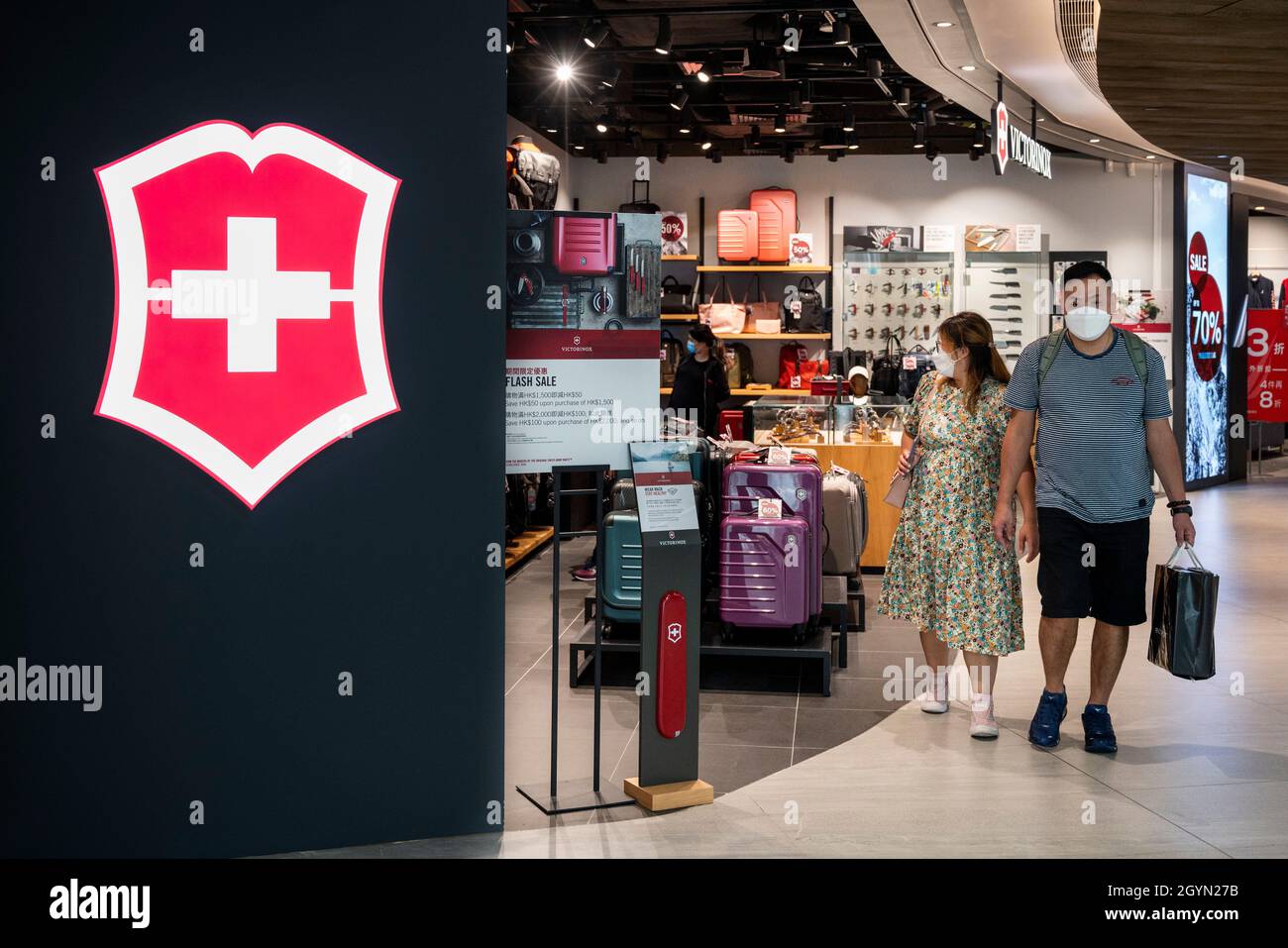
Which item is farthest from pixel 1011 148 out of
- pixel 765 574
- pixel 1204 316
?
pixel 765 574

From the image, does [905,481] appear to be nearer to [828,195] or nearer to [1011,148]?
[1011,148]

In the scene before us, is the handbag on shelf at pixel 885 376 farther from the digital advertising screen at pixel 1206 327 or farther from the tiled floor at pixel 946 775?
the tiled floor at pixel 946 775

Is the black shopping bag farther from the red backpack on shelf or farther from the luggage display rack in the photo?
the red backpack on shelf

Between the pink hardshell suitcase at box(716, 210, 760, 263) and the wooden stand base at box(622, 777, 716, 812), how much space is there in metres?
9.38

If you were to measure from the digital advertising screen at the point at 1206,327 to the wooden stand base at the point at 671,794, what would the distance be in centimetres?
974

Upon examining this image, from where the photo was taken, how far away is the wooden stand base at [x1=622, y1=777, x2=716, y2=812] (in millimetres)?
3887

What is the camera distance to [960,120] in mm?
11641

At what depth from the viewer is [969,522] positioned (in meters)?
4.77

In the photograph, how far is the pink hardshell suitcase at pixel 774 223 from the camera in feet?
42.2

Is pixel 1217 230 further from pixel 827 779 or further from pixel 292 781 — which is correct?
pixel 292 781

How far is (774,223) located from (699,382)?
11.8 feet

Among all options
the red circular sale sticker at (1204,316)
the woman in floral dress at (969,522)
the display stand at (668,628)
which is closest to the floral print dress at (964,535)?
the woman in floral dress at (969,522)
